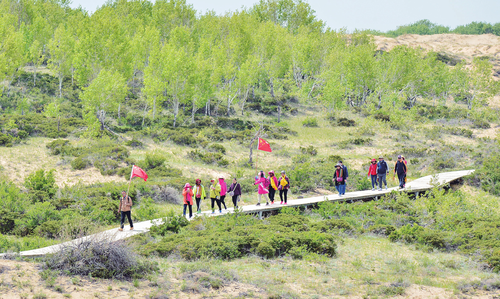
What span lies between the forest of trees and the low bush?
22306 mm

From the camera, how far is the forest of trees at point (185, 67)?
37906mm

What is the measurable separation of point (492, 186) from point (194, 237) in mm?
16609

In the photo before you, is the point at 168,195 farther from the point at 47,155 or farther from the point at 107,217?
the point at 47,155

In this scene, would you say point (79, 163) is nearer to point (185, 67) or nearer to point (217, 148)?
point (217, 148)

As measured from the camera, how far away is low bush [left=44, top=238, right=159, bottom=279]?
26.9 ft

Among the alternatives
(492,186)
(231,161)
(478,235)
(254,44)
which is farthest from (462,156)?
(254,44)

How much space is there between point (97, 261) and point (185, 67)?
103ft

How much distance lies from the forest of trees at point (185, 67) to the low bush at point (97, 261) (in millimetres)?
22306

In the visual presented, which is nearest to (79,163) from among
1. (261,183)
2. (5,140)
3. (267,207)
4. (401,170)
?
(5,140)

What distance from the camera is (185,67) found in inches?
1497

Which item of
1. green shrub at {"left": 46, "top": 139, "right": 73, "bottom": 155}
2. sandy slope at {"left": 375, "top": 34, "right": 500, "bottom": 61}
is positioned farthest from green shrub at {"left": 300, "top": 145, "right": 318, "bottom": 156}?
sandy slope at {"left": 375, "top": 34, "right": 500, "bottom": 61}

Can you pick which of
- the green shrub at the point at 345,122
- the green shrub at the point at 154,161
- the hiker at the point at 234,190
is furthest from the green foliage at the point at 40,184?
the green shrub at the point at 345,122

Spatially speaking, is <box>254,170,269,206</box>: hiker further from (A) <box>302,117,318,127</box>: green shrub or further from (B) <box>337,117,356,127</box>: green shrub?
(B) <box>337,117,356,127</box>: green shrub

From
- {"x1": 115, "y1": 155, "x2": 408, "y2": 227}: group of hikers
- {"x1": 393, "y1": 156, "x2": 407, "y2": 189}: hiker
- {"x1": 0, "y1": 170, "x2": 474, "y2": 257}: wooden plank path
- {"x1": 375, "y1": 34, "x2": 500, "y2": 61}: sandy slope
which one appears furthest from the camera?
{"x1": 375, "y1": 34, "x2": 500, "y2": 61}: sandy slope
